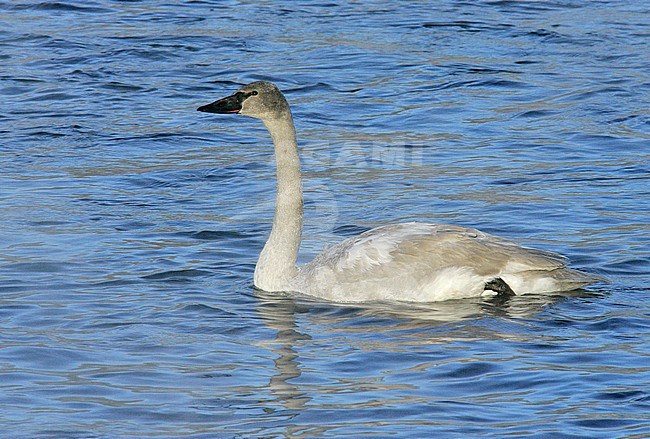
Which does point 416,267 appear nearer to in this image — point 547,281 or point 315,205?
point 547,281

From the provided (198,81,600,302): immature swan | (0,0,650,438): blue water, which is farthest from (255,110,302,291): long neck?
(0,0,650,438): blue water

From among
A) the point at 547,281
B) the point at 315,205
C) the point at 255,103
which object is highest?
the point at 255,103

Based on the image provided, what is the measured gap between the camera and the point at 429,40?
66.8ft

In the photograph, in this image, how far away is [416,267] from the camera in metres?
10.3

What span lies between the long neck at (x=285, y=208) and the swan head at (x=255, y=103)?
0.26 feet

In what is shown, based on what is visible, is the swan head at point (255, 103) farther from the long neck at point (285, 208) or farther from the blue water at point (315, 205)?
the blue water at point (315, 205)

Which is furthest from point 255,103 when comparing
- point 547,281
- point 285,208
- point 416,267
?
point 547,281

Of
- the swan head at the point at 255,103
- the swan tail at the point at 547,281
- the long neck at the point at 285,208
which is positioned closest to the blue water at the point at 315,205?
the swan tail at the point at 547,281

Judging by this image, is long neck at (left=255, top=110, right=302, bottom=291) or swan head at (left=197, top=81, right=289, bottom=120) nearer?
swan head at (left=197, top=81, right=289, bottom=120)

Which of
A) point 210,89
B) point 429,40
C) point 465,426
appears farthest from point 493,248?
point 429,40

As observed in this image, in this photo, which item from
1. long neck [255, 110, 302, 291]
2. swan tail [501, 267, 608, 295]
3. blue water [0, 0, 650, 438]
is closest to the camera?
blue water [0, 0, 650, 438]

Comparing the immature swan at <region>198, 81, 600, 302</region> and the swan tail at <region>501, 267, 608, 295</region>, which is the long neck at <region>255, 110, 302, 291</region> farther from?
the swan tail at <region>501, 267, 608, 295</region>

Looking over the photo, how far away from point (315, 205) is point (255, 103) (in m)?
2.97

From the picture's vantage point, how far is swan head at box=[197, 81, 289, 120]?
10.6m
